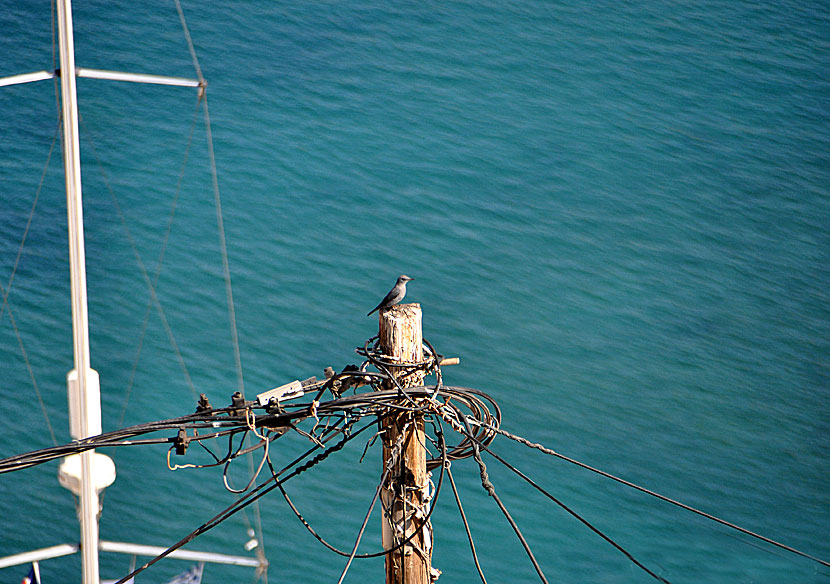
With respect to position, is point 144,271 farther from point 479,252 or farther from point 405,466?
point 405,466

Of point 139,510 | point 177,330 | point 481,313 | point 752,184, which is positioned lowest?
point 139,510

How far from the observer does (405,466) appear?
4.27 metres

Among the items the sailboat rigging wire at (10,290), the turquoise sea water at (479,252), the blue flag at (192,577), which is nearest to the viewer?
the blue flag at (192,577)

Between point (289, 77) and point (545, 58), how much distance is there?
18.9ft

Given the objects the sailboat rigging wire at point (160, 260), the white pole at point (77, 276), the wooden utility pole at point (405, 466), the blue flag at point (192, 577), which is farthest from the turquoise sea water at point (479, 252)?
the wooden utility pole at point (405, 466)

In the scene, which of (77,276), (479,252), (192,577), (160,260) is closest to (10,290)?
(160,260)

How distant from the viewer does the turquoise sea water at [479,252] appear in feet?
36.4

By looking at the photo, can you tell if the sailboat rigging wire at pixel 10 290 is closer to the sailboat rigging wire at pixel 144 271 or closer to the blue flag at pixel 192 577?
the sailboat rigging wire at pixel 144 271

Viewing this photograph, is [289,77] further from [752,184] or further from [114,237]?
[752,184]

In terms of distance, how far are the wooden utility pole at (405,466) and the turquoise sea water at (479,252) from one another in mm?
6184

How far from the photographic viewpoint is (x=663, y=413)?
43.2 feet

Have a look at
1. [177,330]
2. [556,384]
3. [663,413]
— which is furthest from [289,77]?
[663,413]

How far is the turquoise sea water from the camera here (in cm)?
1111

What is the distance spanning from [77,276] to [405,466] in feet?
12.7
